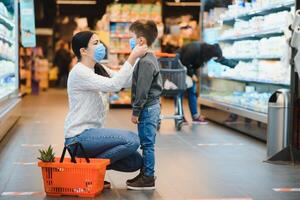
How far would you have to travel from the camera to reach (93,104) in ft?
16.3

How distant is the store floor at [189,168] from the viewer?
505 centimetres

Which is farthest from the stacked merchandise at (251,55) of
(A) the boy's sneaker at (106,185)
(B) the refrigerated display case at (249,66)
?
(A) the boy's sneaker at (106,185)

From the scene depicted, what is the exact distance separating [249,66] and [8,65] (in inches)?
155

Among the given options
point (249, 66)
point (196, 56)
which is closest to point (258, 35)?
point (249, 66)

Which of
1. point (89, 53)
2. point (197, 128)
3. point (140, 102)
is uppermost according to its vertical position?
point (89, 53)

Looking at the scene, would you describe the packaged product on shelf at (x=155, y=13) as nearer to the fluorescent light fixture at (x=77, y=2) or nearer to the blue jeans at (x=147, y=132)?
the blue jeans at (x=147, y=132)

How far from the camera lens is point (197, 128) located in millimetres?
9750

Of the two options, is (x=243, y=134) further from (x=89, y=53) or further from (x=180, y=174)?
(x=89, y=53)

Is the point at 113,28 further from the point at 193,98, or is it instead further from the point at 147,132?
the point at 147,132

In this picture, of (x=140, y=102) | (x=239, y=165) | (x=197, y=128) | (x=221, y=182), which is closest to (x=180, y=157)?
(x=239, y=165)

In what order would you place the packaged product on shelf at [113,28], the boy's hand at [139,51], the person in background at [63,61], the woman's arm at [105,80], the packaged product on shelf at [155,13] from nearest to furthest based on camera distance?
the woman's arm at [105,80], the boy's hand at [139,51], the packaged product on shelf at [113,28], the packaged product on shelf at [155,13], the person in background at [63,61]

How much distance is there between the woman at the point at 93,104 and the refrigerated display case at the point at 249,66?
8.59 feet

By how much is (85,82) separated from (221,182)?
5.42 ft

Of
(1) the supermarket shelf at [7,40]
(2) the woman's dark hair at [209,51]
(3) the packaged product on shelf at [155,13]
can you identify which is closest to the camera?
(1) the supermarket shelf at [7,40]
